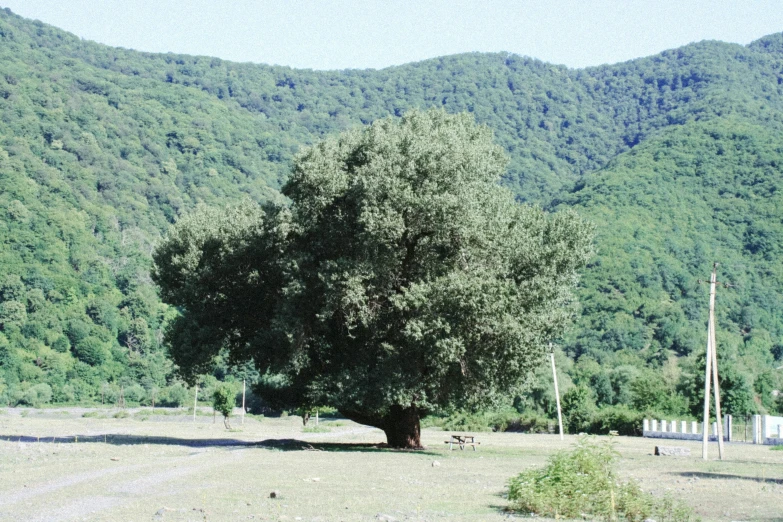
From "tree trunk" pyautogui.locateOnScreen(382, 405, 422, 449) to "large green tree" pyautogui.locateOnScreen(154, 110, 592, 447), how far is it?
56 mm

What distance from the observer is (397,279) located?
3180cm

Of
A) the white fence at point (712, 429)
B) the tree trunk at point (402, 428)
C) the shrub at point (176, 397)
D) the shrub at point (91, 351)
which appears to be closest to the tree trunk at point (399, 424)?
the tree trunk at point (402, 428)

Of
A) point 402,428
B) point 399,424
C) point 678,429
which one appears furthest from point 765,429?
point 399,424

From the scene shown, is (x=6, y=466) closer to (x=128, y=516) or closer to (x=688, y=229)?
(x=128, y=516)

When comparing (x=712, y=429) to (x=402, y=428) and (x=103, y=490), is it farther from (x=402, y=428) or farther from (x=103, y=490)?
(x=103, y=490)

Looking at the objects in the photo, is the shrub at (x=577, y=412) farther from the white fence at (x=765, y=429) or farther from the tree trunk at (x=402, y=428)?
the tree trunk at (x=402, y=428)

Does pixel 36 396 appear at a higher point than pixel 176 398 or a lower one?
lower

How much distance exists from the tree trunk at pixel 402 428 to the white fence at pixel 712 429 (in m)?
27.5

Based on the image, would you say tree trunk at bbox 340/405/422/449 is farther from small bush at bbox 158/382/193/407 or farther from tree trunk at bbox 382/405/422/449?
small bush at bbox 158/382/193/407

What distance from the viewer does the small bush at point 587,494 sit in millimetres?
15422

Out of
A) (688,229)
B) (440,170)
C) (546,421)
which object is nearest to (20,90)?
(688,229)

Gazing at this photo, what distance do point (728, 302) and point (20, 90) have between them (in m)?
151

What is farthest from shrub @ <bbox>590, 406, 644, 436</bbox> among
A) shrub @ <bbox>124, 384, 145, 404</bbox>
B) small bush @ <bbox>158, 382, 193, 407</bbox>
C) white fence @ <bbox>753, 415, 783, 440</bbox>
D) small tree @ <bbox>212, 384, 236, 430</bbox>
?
shrub @ <bbox>124, 384, 145, 404</bbox>

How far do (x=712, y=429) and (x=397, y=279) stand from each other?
4487 centimetres
